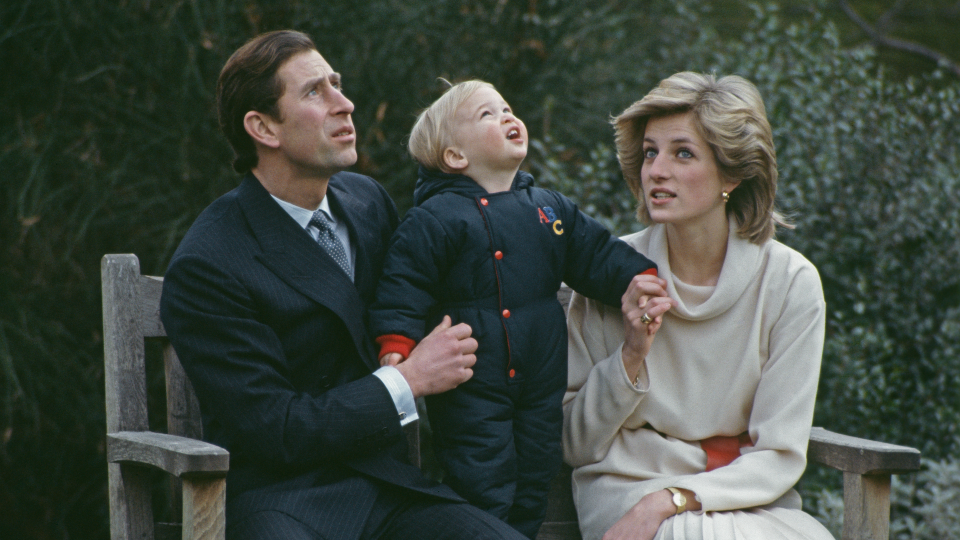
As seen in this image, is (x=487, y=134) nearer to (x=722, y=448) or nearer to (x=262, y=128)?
(x=262, y=128)

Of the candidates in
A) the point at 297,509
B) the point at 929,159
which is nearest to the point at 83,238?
the point at 297,509

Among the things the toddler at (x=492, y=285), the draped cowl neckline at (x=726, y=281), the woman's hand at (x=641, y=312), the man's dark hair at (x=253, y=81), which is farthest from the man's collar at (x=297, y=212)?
the draped cowl neckline at (x=726, y=281)

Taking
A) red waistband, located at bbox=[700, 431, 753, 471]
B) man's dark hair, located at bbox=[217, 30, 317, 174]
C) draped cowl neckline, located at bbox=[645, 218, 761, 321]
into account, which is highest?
man's dark hair, located at bbox=[217, 30, 317, 174]

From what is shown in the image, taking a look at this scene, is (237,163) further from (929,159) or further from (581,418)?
(929,159)

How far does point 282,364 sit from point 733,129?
1359 mm

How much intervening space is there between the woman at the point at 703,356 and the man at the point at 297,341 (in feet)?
1.47

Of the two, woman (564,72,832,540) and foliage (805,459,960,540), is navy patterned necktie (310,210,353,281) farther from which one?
foliage (805,459,960,540)

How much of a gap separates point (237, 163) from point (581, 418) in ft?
3.92

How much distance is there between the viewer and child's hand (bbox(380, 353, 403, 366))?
228 centimetres

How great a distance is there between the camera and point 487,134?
7.85ft

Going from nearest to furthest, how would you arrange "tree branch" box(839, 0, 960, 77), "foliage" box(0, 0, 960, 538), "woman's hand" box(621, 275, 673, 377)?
1. "woman's hand" box(621, 275, 673, 377)
2. "foliage" box(0, 0, 960, 538)
3. "tree branch" box(839, 0, 960, 77)

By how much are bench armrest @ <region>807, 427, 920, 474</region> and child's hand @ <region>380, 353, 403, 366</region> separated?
47.3 inches

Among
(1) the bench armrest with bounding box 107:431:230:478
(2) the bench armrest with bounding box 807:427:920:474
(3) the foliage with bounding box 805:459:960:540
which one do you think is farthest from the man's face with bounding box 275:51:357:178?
(3) the foliage with bounding box 805:459:960:540

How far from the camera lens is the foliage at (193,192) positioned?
13.2 feet
